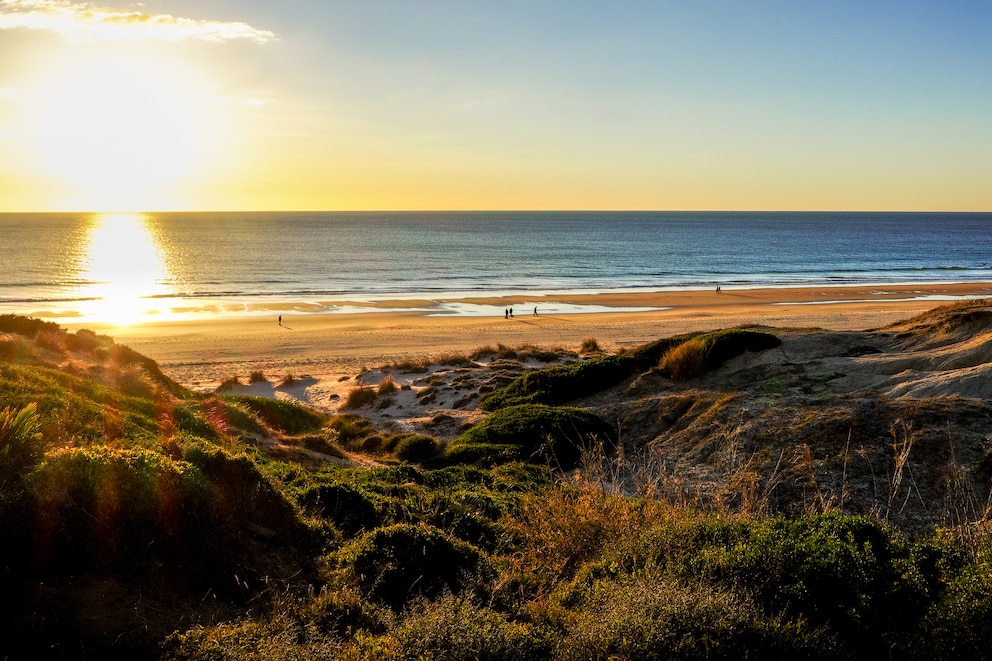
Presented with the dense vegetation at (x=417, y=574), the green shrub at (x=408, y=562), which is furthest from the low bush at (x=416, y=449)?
the green shrub at (x=408, y=562)

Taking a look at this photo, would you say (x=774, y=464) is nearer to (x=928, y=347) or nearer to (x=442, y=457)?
(x=442, y=457)

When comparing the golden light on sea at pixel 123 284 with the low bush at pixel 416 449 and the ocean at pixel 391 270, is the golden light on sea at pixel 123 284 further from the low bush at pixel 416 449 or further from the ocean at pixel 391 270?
the low bush at pixel 416 449

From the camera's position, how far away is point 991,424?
9.41m

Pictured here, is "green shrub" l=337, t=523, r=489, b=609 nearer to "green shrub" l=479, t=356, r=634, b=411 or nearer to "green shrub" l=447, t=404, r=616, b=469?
"green shrub" l=447, t=404, r=616, b=469

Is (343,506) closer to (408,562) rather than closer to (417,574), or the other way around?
(408,562)

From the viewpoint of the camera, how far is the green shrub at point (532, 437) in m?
12.4

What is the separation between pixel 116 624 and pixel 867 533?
17.4 ft

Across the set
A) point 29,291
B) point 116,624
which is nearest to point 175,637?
point 116,624

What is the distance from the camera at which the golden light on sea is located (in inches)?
1927

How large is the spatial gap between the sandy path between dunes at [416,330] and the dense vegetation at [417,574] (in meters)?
19.9

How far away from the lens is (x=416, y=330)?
1614 inches

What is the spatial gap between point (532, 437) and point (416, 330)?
28481 millimetres

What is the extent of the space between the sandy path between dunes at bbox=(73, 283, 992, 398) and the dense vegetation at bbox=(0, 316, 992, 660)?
1988cm

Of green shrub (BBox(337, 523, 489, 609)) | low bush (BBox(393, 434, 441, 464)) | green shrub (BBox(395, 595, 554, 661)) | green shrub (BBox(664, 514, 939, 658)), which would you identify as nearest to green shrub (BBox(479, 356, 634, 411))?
low bush (BBox(393, 434, 441, 464))
